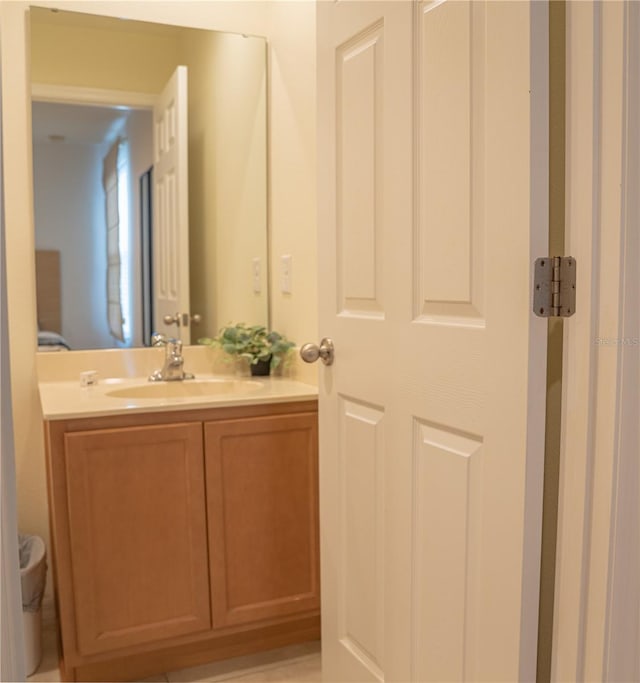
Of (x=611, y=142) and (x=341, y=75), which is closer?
(x=611, y=142)

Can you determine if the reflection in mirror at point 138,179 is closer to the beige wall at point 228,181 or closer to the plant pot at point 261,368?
the beige wall at point 228,181

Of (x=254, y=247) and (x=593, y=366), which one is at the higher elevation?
(x=254, y=247)

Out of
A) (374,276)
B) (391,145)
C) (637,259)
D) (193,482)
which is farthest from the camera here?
(193,482)

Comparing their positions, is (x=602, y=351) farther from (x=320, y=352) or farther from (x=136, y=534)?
(x=136, y=534)

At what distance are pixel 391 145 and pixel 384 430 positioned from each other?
0.62m

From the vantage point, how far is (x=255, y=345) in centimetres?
256

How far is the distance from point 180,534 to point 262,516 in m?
0.25

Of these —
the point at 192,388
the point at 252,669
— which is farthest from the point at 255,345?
the point at 252,669

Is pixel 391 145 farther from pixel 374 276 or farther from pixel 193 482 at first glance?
pixel 193 482

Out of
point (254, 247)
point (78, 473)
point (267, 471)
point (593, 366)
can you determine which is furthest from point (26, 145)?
point (593, 366)

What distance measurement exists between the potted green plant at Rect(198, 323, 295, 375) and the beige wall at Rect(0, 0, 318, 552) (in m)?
0.07

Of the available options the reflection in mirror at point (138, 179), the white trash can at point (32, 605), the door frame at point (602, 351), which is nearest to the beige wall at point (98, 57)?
the reflection in mirror at point (138, 179)

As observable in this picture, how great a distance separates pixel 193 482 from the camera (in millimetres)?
2100

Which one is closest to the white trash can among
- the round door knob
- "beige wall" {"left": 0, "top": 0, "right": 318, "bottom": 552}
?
"beige wall" {"left": 0, "top": 0, "right": 318, "bottom": 552}
